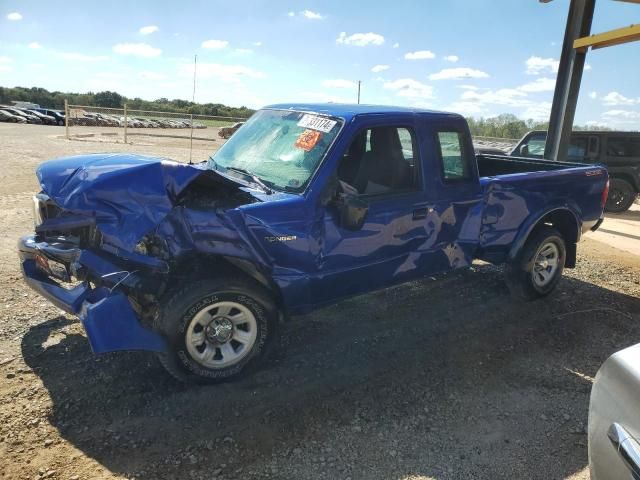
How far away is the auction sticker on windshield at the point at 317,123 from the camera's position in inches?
154

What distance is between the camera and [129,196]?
3119 mm

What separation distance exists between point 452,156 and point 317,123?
1.33 meters

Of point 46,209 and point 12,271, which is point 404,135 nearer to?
point 46,209

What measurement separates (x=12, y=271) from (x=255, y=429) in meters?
3.68

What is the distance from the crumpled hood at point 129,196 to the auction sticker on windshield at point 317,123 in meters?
1.07

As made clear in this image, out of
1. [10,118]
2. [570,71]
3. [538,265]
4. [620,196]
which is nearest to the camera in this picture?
[538,265]

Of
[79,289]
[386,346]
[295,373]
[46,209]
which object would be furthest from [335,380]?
[46,209]

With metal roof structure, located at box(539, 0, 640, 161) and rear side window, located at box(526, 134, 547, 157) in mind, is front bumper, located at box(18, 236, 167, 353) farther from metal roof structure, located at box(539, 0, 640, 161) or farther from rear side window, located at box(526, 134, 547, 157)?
rear side window, located at box(526, 134, 547, 157)

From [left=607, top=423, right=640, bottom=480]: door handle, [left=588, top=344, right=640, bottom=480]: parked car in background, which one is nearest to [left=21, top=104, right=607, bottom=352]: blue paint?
[left=588, top=344, right=640, bottom=480]: parked car in background

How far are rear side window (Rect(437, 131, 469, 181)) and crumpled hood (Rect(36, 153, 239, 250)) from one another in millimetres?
2149

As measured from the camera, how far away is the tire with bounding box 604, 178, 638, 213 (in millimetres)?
11812

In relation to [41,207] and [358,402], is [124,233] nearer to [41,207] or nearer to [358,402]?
[41,207]

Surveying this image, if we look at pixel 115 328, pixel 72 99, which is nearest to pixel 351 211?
pixel 115 328

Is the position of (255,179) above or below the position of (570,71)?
below
